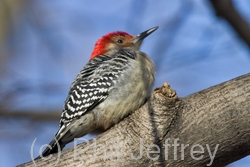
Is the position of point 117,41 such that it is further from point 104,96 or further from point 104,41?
point 104,96

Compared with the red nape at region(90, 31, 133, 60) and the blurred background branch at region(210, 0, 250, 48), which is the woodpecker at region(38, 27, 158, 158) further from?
the blurred background branch at region(210, 0, 250, 48)

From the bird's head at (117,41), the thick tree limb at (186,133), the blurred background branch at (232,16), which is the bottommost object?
the thick tree limb at (186,133)

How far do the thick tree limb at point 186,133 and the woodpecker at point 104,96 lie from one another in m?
0.86

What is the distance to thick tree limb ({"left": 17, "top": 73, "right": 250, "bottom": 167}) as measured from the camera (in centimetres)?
362

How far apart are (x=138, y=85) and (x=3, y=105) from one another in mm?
1820

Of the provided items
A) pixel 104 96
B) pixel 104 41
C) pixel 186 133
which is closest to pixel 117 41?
pixel 104 41

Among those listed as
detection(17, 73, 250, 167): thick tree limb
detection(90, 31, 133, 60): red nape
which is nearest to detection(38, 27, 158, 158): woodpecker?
detection(17, 73, 250, 167): thick tree limb

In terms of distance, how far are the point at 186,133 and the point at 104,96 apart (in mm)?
1412

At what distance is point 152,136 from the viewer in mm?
3707

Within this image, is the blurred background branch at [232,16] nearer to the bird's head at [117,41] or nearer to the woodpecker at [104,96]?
the woodpecker at [104,96]

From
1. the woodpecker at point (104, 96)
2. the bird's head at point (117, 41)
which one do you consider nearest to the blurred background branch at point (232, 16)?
the woodpecker at point (104, 96)

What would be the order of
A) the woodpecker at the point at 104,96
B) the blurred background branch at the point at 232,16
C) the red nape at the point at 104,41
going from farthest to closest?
the red nape at the point at 104,41, the woodpecker at the point at 104,96, the blurred background branch at the point at 232,16

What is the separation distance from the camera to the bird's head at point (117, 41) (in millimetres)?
6324

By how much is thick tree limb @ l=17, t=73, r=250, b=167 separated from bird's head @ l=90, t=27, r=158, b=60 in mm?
2625
